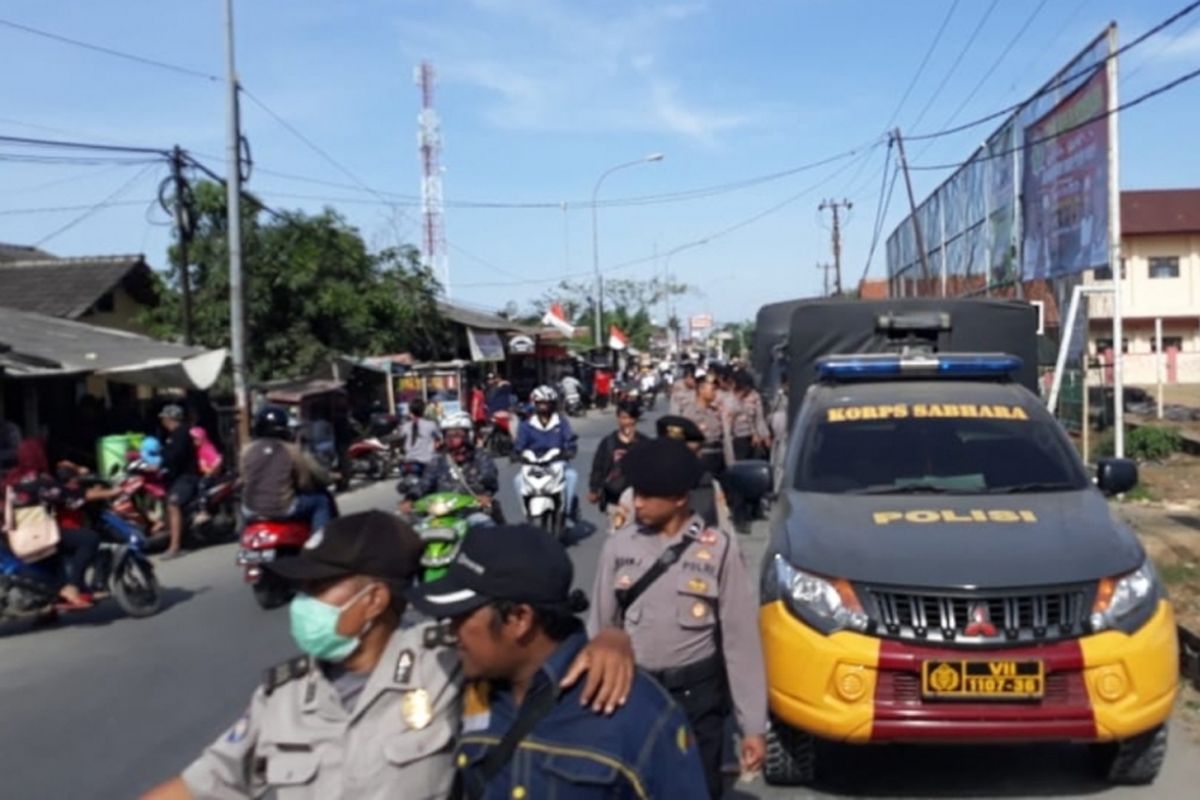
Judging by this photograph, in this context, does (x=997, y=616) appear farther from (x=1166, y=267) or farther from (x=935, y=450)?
(x=1166, y=267)

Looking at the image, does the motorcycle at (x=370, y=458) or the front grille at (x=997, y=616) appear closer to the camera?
the front grille at (x=997, y=616)

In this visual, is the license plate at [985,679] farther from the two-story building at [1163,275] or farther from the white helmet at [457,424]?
the two-story building at [1163,275]

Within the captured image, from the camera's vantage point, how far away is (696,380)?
1669 centimetres

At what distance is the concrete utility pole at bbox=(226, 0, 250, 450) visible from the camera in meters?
19.1

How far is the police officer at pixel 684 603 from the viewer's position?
14.7ft

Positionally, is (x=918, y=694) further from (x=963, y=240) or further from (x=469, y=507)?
(x=963, y=240)

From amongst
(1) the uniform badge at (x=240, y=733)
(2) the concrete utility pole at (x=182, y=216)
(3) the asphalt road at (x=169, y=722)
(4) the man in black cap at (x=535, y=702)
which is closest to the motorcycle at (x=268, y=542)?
(3) the asphalt road at (x=169, y=722)

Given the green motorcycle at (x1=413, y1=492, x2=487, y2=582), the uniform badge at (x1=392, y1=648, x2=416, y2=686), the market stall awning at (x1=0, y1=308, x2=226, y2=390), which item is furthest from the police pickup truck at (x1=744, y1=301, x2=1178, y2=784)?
the market stall awning at (x1=0, y1=308, x2=226, y2=390)

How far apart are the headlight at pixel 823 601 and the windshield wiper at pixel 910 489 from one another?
1018 millimetres

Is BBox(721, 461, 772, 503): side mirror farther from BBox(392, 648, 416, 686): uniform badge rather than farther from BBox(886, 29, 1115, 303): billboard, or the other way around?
BBox(886, 29, 1115, 303): billboard

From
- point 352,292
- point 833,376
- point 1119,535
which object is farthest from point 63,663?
point 352,292

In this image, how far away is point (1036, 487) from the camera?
678 cm

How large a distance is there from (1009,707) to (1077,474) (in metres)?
1.72

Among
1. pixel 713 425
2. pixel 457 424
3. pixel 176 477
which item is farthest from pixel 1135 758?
pixel 176 477
